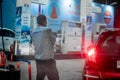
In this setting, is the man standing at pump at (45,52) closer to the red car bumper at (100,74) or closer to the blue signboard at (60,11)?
the red car bumper at (100,74)

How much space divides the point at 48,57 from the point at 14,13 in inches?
463

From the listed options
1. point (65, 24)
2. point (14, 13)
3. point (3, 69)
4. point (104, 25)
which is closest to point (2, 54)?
point (3, 69)

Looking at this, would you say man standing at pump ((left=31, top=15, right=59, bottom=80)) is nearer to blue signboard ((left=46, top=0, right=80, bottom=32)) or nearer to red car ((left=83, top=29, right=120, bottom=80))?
red car ((left=83, top=29, right=120, bottom=80))

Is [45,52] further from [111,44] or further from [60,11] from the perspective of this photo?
[60,11]

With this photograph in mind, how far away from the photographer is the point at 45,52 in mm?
5586

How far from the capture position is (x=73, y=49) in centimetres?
1941

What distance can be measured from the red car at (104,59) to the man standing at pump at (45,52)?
60 centimetres

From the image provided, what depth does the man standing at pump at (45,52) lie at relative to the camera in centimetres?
558

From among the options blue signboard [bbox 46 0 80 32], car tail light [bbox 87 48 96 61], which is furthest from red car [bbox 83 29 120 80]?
blue signboard [bbox 46 0 80 32]

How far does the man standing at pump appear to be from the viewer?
18.3 ft

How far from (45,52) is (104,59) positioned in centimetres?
106

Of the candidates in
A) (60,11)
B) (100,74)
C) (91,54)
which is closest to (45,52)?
(91,54)

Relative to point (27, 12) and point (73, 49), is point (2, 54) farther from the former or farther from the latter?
point (73, 49)

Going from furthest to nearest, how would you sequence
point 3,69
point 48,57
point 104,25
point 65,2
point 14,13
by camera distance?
point 104,25 < point 65,2 < point 14,13 < point 48,57 < point 3,69
